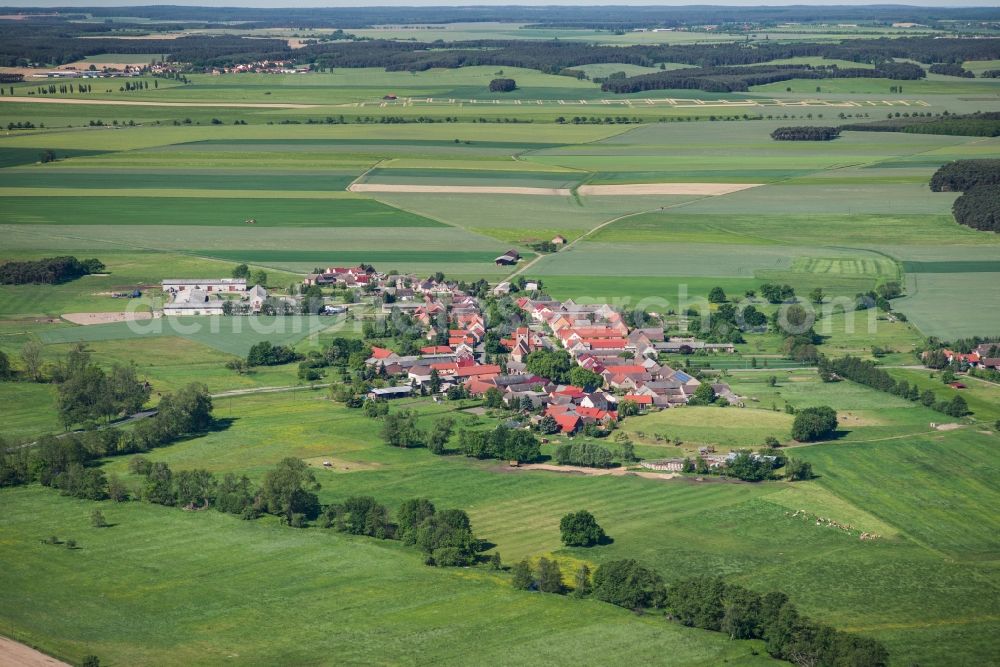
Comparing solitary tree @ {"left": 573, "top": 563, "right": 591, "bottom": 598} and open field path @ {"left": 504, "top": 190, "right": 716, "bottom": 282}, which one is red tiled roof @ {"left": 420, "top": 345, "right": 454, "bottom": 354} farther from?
solitary tree @ {"left": 573, "top": 563, "right": 591, "bottom": 598}

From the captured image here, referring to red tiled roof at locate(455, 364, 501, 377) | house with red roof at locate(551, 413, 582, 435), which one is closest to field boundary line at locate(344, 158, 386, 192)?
red tiled roof at locate(455, 364, 501, 377)

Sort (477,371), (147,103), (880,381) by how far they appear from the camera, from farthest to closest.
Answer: (147,103), (477,371), (880,381)

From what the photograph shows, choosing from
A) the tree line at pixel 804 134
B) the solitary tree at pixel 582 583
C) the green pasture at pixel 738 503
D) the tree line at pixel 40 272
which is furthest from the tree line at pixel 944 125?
the solitary tree at pixel 582 583

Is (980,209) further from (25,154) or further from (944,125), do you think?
(25,154)

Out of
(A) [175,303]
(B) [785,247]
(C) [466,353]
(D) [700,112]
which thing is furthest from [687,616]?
(D) [700,112]

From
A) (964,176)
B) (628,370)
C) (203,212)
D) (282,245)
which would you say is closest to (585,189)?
(282,245)

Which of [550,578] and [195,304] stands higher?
[195,304]

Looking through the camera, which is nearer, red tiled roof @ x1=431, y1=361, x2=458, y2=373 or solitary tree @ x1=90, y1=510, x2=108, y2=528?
solitary tree @ x1=90, y1=510, x2=108, y2=528
